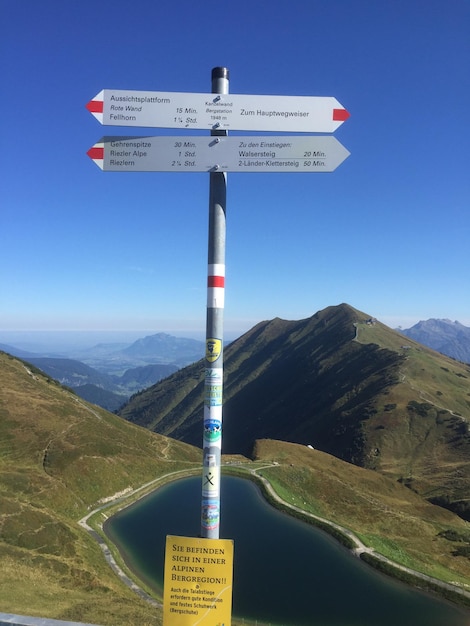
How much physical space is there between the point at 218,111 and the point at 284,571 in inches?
1829

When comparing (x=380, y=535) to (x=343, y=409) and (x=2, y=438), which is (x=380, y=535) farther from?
(x=343, y=409)

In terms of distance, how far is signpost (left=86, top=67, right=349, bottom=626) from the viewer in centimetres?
755

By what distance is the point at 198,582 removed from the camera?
283 inches

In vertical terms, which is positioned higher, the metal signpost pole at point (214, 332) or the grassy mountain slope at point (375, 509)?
the metal signpost pole at point (214, 332)

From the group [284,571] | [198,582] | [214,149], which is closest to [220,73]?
[214,149]

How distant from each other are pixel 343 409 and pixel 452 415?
157ft

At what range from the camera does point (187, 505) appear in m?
59.8

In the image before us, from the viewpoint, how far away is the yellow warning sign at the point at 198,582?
7098 mm

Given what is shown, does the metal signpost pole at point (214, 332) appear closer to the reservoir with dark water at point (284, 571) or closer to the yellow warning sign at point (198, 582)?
the yellow warning sign at point (198, 582)

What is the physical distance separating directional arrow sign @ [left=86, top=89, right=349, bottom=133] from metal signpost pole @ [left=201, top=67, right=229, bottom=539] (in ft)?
0.63

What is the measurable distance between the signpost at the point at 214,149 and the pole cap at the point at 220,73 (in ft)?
0.06

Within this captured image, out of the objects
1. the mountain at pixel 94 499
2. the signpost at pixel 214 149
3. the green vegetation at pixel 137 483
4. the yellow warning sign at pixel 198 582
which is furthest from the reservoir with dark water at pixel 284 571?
→ the signpost at pixel 214 149

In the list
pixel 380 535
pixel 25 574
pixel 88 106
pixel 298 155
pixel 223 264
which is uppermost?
pixel 88 106

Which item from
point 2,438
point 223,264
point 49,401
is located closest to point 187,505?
point 2,438
